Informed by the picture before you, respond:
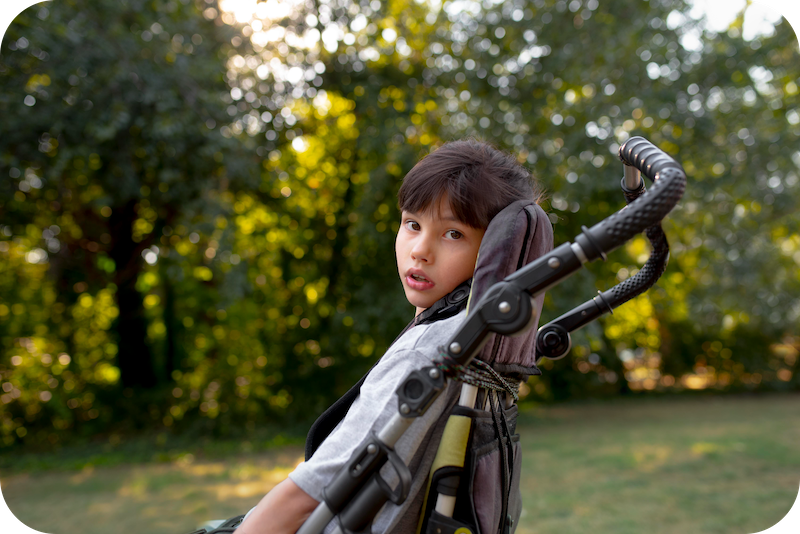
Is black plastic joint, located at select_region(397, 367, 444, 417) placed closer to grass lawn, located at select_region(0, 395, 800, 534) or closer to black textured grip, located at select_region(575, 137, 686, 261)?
black textured grip, located at select_region(575, 137, 686, 261)

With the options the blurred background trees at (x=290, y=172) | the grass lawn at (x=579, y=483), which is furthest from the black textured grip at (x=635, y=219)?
the blurred background trees at (x=290, y=172)

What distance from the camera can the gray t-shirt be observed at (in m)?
1.34

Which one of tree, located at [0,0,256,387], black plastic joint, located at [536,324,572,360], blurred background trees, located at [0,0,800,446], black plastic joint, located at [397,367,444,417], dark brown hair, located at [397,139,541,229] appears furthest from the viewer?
blurred background trees, located at [0,0,800,446]

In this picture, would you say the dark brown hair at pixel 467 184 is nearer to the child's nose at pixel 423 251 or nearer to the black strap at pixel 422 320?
the child's nose at pixel 423 251

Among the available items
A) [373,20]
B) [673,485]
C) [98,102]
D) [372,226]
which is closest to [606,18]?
[373,20]

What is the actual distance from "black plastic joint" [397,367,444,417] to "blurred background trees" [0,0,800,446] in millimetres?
5409

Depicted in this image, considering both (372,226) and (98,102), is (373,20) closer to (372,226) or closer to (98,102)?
(372,226)

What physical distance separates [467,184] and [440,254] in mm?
198

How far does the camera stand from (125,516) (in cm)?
586

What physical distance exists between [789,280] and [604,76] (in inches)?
242

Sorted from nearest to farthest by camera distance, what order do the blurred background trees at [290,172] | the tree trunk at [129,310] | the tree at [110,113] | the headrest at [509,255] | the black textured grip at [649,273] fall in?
the headrest at [509,255], the black textured grip at [649,273], the tree at [110,113], the blurred background trees at [290,172], the tree trunk at [129,310]

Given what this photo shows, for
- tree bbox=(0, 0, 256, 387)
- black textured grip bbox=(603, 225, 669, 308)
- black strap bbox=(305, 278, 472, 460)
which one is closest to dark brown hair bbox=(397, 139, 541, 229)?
black strap bbox=(305, 278, 472, 460)

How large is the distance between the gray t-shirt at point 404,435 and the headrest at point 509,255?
12cm

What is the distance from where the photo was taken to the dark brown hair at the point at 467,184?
1498mm
